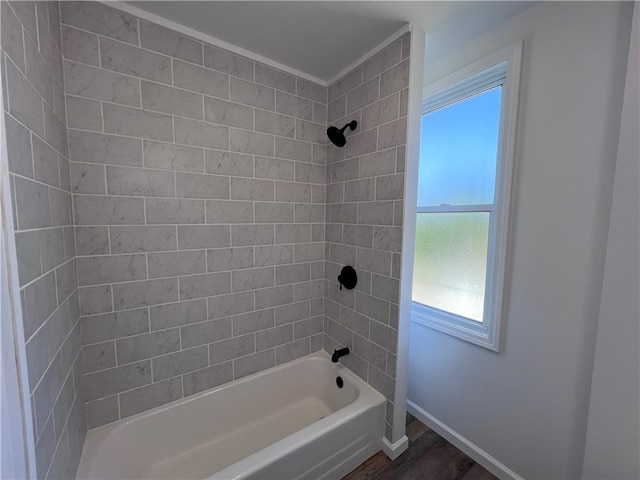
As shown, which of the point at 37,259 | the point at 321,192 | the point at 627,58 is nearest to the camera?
the point at 37,259

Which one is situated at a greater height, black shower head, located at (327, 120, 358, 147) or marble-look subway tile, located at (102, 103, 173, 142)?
black shower head, located at (327, 120, 358, 147)

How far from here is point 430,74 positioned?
1667mm

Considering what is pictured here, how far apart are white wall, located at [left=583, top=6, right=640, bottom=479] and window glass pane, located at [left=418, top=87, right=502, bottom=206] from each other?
0.52m

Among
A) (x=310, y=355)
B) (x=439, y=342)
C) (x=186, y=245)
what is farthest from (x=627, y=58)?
(x=310, y=355)

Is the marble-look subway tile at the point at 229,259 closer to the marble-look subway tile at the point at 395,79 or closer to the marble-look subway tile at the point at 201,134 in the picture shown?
the marble-look subway tile at the point at 201,134

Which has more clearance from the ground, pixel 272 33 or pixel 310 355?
pixel 272 33

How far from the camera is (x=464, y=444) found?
151 centimetres

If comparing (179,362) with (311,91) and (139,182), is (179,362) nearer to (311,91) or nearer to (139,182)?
(139,182)

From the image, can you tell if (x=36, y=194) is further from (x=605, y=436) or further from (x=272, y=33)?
(x=605, y=436)

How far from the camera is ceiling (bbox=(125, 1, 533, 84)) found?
46.2 inches

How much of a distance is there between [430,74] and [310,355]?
7.21ft

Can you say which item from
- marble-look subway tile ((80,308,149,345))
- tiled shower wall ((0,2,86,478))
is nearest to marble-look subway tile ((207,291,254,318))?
marble-look subway tile ((80,308,149,345))

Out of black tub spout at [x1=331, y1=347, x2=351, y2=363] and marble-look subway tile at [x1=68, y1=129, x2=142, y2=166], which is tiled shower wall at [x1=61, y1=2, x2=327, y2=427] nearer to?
marble-look subway tile at [x1=68, y1=129, x2=142, y2=166]

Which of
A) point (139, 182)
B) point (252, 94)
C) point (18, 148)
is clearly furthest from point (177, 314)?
point (252, 94)
